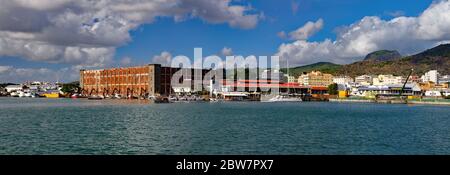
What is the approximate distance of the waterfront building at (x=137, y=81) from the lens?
146250mm

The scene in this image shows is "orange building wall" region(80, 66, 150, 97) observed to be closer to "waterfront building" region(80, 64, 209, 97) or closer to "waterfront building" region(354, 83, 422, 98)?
"waterfront building" region(80, 64, 209, 97)

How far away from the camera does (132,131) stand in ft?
115

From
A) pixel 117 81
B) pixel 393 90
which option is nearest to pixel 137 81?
pixel 117 81

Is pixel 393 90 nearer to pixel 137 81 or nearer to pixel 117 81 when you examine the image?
pixel 137 81

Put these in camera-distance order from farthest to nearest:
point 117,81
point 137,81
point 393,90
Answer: point 117,81 < point 393,90 < point 137,81

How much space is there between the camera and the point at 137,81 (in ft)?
509

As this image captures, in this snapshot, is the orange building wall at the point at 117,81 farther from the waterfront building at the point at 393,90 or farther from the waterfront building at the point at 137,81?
the waterfront building at the point at 393,90

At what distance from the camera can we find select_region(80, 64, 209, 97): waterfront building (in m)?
146
